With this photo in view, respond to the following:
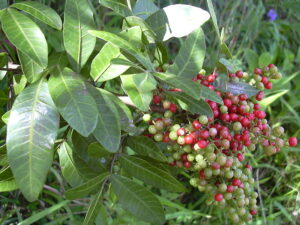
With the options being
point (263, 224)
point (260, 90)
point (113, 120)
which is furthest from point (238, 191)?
point (263, 224)

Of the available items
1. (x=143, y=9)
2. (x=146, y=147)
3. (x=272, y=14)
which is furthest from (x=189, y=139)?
(x=272, y=14)

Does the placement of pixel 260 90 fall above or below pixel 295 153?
above

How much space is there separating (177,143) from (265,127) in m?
0.22

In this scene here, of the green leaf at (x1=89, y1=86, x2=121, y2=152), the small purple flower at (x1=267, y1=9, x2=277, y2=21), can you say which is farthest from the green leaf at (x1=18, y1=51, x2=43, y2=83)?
the small purple flower at (x1=267, y1=9, x2=277, y2=21)

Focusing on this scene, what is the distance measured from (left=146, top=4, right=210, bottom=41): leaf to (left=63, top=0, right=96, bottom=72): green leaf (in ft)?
0.50

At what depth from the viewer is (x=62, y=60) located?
946mm

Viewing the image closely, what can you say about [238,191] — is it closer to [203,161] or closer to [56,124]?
[203,161]

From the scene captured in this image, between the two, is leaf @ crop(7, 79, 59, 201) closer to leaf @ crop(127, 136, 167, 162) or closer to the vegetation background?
leaf @ crop(127, 136, 167, 162)

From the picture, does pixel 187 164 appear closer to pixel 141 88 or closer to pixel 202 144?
pixel 202 144

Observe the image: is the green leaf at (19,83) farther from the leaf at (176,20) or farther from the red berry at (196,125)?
the red berry at (196,125)

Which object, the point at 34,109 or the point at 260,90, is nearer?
the point at 34,109

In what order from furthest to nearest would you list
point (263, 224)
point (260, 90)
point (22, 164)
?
point (263, 224), point (260, 90), point (22, 164)

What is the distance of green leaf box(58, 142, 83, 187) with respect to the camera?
3.39 ft

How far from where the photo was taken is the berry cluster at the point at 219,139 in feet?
2.89
